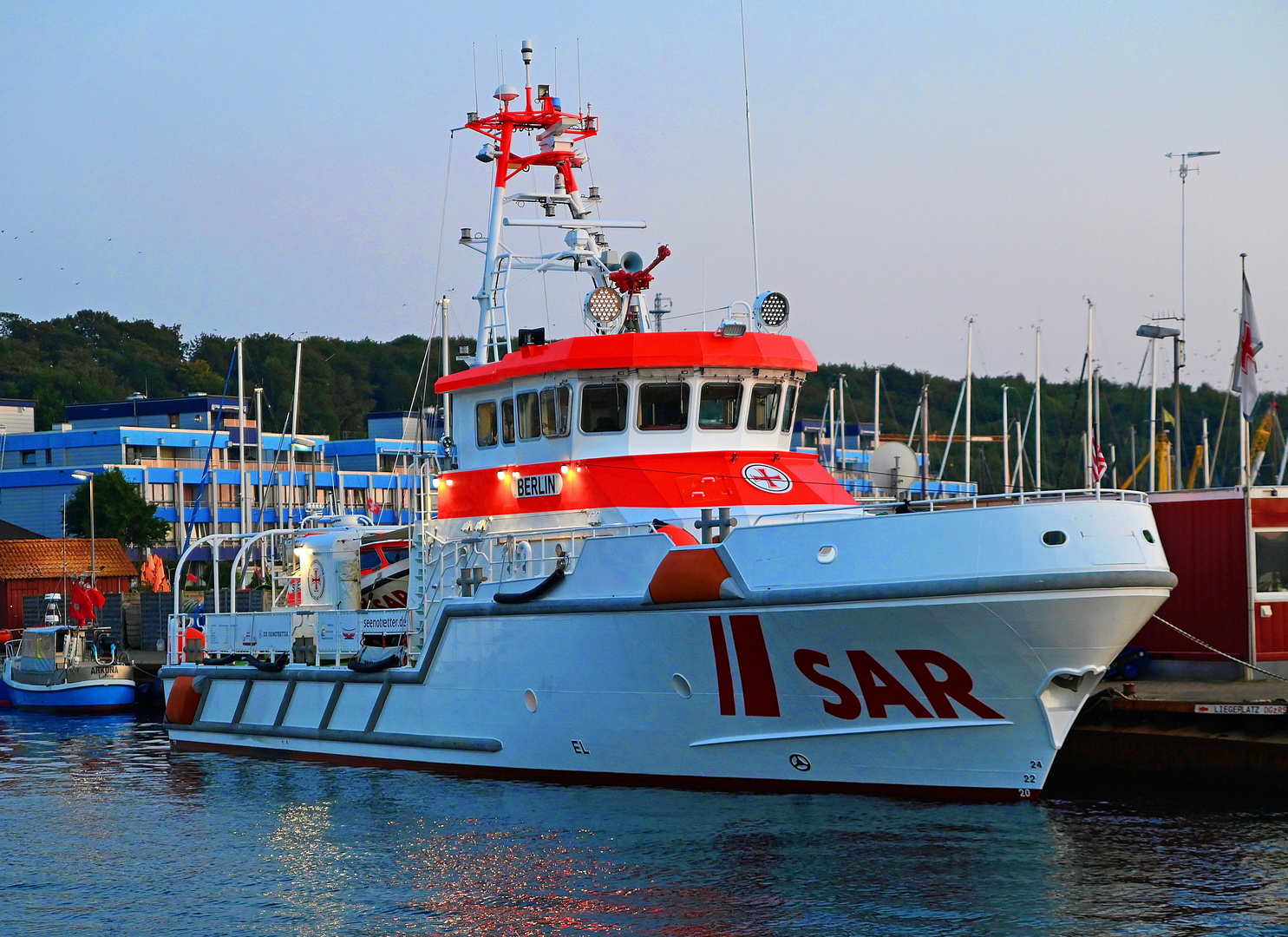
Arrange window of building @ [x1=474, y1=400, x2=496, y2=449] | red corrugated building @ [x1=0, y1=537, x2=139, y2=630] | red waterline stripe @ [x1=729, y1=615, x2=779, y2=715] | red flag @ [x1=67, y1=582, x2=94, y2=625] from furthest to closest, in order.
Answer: red corrugated building @ [x1=0, y1=537, x2=139, y2=630] < red flag @ [x1=67, y1=582, x2=94, y2=625] < window of building @ [x1=474, y1=400, x2=496, y2=449] < red waterline stripe @ [x1=729, y1=615, x2=779, y2=715]

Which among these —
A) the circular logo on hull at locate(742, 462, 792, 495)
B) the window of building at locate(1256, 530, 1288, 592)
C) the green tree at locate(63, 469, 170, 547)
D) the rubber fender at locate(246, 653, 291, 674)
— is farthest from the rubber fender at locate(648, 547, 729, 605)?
the green tree at locate(63, 469, 170, 547)

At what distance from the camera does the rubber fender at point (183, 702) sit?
67.1 feet

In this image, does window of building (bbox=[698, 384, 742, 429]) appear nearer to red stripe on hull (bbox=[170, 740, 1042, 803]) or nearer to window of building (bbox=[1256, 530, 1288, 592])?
red stripe on hull (bbox=[170, 740, 1042, 803])

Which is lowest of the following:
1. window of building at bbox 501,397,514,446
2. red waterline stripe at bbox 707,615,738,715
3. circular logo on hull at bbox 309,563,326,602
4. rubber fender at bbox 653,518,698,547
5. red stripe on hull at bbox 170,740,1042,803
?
red stripe on hull at bbox 170,740,1042,803

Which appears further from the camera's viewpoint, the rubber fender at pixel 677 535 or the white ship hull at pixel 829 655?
the rubber fender at pixel 677 535

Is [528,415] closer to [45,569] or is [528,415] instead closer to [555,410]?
[555,410]

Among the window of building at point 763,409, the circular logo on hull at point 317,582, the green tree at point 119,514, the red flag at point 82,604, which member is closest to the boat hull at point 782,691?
the window of building at point 763,409

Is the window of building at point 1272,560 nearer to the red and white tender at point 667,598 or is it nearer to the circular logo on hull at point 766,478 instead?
the red and white tender at point 667,598

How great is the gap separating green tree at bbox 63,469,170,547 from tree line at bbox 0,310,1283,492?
20279 mm

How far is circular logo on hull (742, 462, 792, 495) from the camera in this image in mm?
15977

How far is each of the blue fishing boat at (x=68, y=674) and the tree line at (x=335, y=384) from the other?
3905 centimetres

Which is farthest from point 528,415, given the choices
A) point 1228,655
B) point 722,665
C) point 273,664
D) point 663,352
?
point 1228,655

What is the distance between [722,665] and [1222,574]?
22.5ft

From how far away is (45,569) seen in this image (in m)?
38.3
